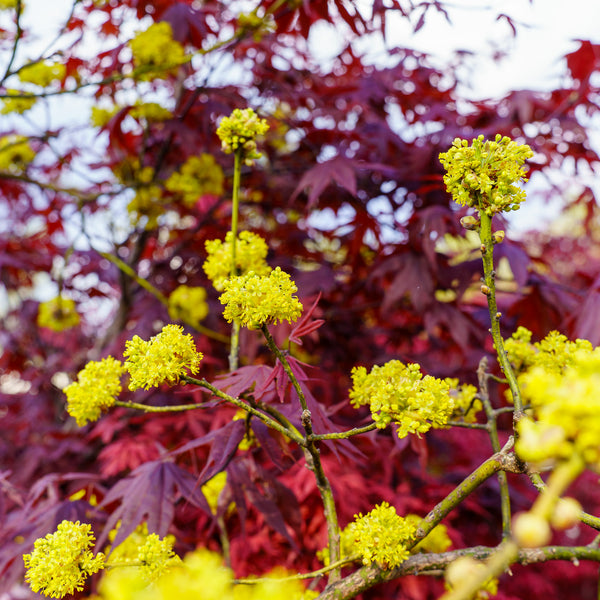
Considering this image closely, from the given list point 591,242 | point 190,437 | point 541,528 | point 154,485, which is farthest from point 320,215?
point 591,242

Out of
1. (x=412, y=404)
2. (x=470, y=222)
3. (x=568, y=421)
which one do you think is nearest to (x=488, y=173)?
(x=470, y=222)

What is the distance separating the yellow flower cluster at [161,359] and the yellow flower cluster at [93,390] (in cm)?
21

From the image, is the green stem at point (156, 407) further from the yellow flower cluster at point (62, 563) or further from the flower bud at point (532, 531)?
the flower bud at point (532, 531)

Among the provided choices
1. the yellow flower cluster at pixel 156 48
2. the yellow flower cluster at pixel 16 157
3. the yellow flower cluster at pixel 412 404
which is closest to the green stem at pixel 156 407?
the yellow flower cluster at pixel 412 404

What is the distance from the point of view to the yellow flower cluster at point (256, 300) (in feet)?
2.56

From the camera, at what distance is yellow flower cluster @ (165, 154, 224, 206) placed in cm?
219

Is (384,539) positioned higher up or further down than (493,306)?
further down

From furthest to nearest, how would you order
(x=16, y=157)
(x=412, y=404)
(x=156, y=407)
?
(x=16, y=157) → (x=156, y=407) → (x=412, y=404)

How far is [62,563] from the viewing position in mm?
812

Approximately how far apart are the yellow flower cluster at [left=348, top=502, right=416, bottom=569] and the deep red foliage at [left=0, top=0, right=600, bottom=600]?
23 cm

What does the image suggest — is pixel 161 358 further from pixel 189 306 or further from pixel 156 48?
pixel 156 48

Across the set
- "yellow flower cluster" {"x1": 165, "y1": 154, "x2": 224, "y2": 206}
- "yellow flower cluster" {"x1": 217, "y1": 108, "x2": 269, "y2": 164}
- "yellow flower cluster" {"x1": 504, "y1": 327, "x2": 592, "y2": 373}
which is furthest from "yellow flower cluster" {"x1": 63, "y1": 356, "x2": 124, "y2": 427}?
"yellow flower cluster" {"x1": 165, "y1": 154, "x2": 224, "y2": 206}

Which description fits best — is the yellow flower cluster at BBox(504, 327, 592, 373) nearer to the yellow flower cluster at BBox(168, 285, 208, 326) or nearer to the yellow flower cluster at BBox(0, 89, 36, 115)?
the yellow flower cluster at BBox(168, 285, 208, 326)

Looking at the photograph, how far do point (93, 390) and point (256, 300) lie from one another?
53 cm
